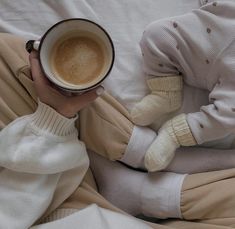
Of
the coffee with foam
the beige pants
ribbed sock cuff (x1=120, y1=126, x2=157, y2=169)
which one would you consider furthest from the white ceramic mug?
ribbed sock cuff (x1=120, y1=126, x2=157, y2=169)

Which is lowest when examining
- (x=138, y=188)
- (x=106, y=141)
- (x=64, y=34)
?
(x=138, y=188)

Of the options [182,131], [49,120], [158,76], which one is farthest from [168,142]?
[49,120]

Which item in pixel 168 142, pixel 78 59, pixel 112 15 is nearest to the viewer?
pixel 78 59

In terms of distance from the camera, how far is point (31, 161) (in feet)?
2.80

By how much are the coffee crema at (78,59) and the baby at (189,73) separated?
6.7 inches

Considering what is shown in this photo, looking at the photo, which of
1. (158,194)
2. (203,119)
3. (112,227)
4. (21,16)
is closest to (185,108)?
(203,119)

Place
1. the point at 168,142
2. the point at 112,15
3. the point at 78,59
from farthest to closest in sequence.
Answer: the point at 112,15, the point at 168,142, the point at 78,59

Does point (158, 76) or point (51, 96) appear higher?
point (51, 96)

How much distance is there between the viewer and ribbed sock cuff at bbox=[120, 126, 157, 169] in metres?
0.96

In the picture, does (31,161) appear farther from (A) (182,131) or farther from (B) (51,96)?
(A) (182,131)

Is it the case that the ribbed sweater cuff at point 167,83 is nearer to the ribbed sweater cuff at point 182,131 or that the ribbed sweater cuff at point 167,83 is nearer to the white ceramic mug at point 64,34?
the ribbed sweater cuff at point 182,131

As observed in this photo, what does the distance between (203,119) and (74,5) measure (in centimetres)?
39

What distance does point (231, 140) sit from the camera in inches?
39.2

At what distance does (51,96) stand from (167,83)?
0.25 metres
